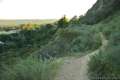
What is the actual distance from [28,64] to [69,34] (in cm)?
1478

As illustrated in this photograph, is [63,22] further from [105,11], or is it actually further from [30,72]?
[30,72]

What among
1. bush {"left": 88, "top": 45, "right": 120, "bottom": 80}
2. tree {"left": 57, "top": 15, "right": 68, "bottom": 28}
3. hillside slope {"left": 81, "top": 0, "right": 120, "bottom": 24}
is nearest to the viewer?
bush {"left": 88, "top": 45, "right": 120, "bottom": 80}

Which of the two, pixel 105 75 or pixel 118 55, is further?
pixel 118 55

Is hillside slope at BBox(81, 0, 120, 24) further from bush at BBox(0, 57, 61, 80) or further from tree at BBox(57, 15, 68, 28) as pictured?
bush at BBox(0, 57, 61, 80)

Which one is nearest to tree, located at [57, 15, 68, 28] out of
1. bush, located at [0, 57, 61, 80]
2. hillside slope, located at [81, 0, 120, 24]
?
hillside slope, located at [81, 0, 120, 24]

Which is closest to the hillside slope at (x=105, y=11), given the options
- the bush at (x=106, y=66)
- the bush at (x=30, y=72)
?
the bush at (x=106, y=66)

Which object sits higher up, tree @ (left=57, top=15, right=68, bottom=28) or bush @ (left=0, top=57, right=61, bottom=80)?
bush @ (left=0, top=57, right=61, bottom=80)

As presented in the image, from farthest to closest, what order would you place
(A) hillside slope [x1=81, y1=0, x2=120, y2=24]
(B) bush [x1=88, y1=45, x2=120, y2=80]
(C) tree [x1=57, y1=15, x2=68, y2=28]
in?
1. (C) tree [x1=57, y1=15, x2=68, y2=28]
2. (A) hillside slope [x1=81, y1=0, x2=120, y2=24]
3. (B) bush [x1=88, y1=45, x2=120, y2=80]

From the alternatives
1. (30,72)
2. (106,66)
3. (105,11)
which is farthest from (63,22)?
(30,72)

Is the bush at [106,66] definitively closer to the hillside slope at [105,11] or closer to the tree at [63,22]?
the hillside slope at [105,11]

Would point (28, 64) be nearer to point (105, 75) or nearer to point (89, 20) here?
point (105, 75)

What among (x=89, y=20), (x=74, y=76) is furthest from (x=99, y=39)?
(x=89, y=20)

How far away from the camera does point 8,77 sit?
26.7ft

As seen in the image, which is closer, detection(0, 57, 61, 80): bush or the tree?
detection(0, 57, 61, 80): bush
